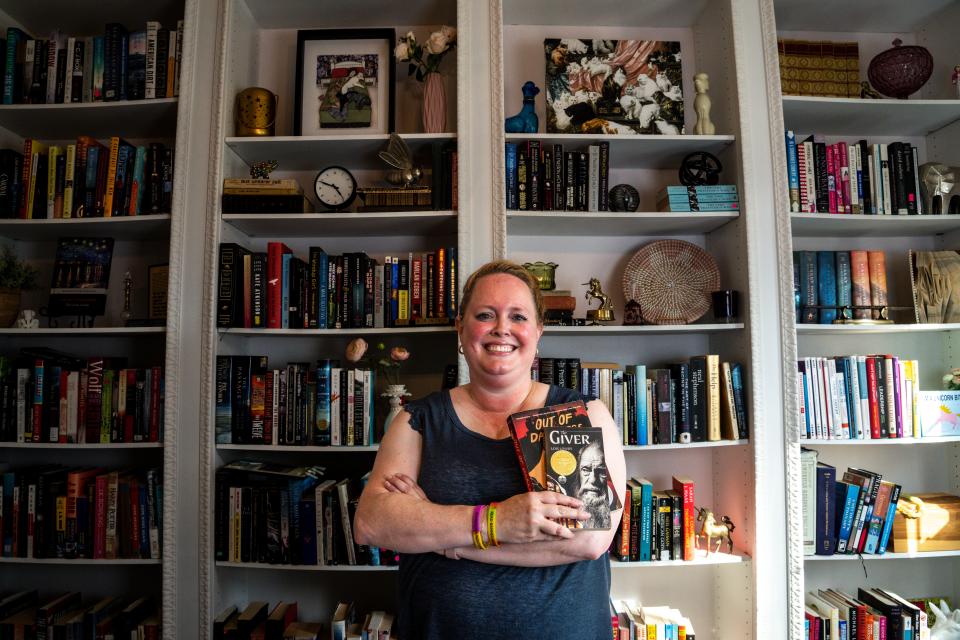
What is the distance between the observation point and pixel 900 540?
1984 mm

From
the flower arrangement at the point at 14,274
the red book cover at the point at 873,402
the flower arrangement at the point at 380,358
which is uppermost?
the flower arrangement at the point at 14,274

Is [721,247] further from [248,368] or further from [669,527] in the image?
[248,368]

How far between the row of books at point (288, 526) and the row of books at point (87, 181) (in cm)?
111

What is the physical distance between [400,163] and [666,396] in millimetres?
1307

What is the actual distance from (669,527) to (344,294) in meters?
1.46

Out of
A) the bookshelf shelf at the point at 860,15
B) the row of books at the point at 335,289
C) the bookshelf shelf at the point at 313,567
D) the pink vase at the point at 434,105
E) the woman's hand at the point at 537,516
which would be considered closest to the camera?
the woman's hand at the point at 537,516

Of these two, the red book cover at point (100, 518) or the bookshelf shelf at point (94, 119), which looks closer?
the red book cover at point (100, 518)

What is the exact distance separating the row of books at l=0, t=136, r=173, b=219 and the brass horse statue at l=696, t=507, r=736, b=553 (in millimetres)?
2321

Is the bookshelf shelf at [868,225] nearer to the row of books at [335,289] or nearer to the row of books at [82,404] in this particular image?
the row of books at [335,289]

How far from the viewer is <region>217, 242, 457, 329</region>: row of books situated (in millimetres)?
1988

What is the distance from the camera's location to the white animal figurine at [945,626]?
2014mm

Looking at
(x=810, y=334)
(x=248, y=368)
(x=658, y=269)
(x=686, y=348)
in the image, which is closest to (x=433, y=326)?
(x=248, y=368)

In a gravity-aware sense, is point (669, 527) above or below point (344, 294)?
below

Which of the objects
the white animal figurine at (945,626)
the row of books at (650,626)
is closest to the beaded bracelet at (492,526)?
the row of books at (650,626)
